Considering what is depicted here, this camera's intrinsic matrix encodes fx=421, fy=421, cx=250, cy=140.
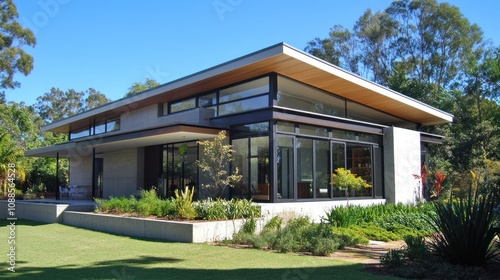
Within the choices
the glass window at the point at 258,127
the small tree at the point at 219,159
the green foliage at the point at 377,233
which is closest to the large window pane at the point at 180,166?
the small tree at the point at 219,159

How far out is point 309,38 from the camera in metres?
43.5

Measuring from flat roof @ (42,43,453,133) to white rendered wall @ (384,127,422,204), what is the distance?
1.68 m

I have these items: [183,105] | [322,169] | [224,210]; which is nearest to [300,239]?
[224,210]

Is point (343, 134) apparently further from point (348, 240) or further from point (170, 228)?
point (170, 228)

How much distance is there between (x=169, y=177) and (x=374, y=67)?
94.1 feet

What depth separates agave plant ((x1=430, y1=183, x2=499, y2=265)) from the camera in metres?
7.77

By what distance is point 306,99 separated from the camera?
17.0 metres

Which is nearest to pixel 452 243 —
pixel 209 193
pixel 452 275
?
pixel 452 275

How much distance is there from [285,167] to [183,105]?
254 inches

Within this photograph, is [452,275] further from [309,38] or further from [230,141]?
[309,38]

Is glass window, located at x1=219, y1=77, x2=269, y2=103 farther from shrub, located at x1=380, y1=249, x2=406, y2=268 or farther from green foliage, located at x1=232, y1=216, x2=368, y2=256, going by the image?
shrub, located at x1=380, y1=249, x2=406, y2=268

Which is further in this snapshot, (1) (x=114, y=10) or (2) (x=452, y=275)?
(1) (x=114, y=10)

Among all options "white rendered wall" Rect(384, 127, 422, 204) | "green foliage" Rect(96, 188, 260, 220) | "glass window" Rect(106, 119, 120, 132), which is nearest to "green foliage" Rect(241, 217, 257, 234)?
"green foliage" Rect(96, 188, 260, 220)

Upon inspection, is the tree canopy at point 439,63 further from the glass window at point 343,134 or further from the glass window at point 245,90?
the glass window at point 245,90
